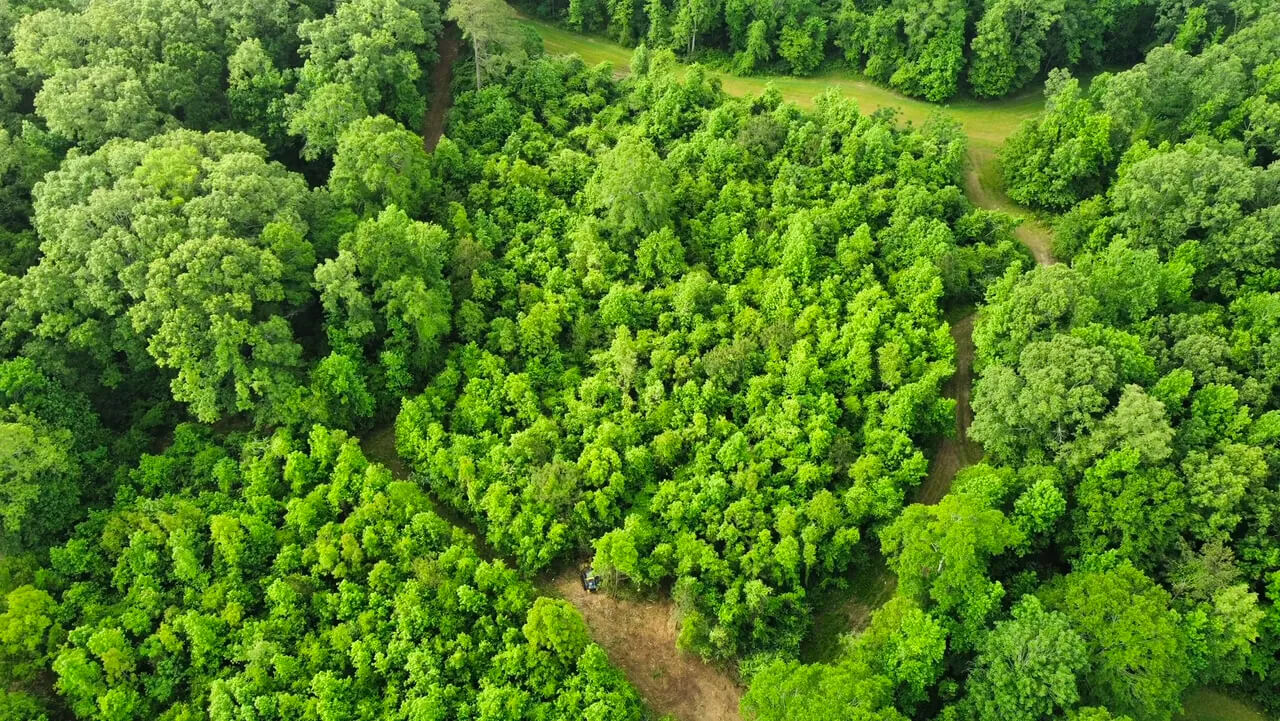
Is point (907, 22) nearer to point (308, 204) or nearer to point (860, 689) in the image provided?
point (308, 204)

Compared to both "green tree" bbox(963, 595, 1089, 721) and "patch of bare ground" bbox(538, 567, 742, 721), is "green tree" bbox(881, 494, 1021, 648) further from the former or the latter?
"patch of bare ground" bbox(538, 567, 742, 721)

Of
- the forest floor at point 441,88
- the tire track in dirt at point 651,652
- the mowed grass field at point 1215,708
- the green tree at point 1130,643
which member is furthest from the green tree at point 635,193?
the mowed grass field at point 1215,708

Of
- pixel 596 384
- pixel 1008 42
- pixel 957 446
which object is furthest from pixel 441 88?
pixel 957 446

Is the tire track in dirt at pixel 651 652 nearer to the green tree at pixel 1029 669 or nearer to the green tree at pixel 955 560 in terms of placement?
the green tree at pixel 955 560

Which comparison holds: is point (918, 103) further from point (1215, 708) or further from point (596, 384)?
point (1215, 708)

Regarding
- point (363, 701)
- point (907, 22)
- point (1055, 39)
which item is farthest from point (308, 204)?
point (1055, 39)

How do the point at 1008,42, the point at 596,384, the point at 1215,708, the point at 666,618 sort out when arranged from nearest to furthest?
the point at 1215,708
the point at 666,618
the point at 596,384
the point at 1008,42

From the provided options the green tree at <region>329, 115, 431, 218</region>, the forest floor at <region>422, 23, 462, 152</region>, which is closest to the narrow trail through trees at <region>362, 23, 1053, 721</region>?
the green tree at <region>329, 115, 431, 218</region>
